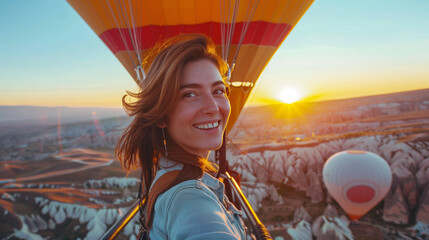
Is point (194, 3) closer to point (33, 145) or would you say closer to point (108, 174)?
point (108, 174)

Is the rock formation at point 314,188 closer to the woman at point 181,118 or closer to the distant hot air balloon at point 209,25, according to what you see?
the distant hot air balloon at point 209,25

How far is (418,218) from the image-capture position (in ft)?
59.1

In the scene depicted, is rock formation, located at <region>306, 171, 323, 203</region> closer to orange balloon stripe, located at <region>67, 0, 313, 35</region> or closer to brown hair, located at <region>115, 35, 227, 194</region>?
orange balloon stripe, located at <region>67, 0, 313, 35</region>

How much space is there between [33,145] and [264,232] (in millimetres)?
38665

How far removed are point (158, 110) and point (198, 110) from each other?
115mm

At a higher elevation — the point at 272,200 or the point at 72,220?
the point at 272,200

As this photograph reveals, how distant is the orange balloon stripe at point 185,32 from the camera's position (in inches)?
114

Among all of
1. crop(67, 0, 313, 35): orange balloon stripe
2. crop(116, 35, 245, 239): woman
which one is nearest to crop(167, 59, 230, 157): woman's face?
crop(116, 35, 245, 239): woman

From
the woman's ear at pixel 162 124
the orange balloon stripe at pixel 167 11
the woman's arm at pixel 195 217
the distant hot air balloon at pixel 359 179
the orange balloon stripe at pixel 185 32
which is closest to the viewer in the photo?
the woman's arm at pixel 195 217

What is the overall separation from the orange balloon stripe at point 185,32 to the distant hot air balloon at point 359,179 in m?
8.78

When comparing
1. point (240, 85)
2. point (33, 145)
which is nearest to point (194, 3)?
point (240, 85)

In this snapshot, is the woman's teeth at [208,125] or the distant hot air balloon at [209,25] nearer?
the woman's teeth at [208,125]

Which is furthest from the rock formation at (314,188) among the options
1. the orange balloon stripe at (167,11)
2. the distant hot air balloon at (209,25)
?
the orange balloon stripe at (167,11)

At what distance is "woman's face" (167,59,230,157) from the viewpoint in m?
0.76
